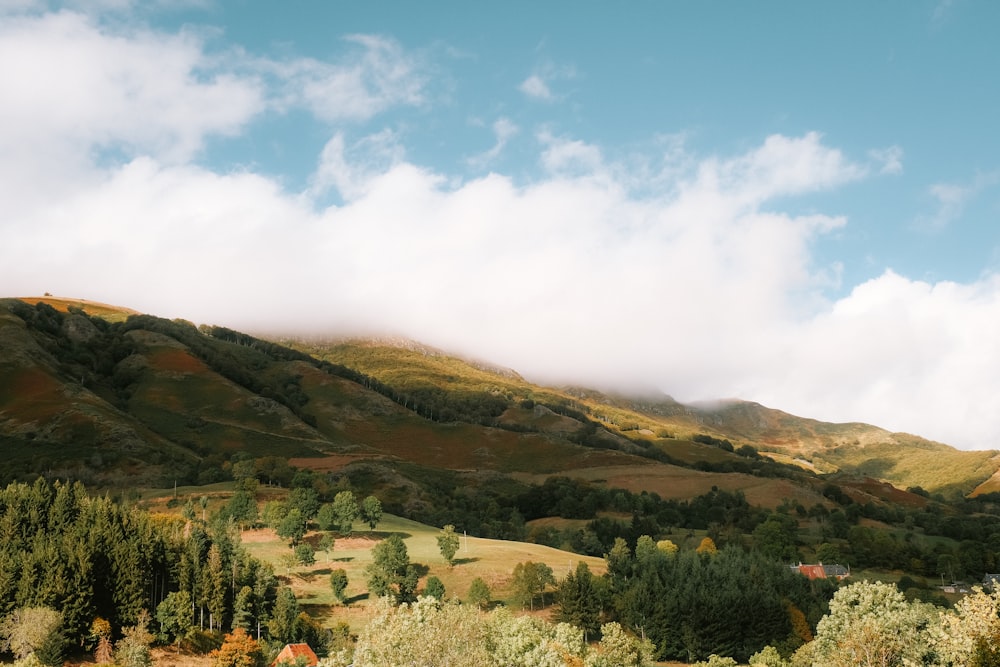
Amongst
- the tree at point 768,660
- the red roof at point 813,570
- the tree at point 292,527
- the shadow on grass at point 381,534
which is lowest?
the shadow on grass at point 381,534

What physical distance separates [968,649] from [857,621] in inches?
844

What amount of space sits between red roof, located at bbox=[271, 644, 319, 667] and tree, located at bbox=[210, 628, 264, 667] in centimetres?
188

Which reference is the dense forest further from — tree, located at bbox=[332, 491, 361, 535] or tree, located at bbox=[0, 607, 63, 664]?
tree, located at bbox=[332, 491, 361, 535]

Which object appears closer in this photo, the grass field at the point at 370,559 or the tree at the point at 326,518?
the grass field at the point at 370,559

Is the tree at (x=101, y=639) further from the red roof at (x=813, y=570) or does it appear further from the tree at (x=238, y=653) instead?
the red roof at (x=813, y=570)

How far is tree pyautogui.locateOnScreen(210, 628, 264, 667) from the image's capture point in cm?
6550

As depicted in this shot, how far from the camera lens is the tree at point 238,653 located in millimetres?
65500

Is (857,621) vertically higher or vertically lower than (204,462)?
higher

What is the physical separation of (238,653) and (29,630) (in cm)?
1738

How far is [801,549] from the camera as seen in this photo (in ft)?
476

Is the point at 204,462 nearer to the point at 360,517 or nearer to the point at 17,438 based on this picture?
the point at 17,438

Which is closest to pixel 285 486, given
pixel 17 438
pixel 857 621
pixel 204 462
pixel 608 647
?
pixel 204 462

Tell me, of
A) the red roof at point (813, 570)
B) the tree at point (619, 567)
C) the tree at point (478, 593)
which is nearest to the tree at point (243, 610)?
the tree at point (478, 593)

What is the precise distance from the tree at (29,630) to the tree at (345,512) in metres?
54.2
